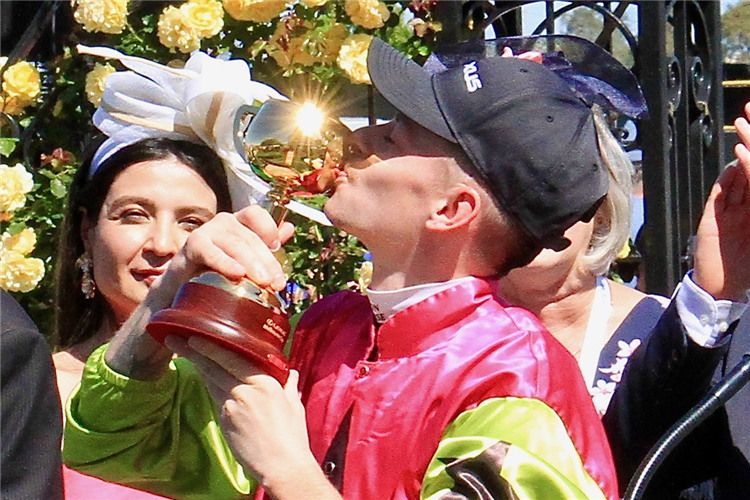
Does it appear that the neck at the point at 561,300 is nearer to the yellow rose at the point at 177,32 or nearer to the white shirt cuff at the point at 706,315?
the white shirt cuff at the point at 706,315

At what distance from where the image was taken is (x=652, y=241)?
3.14 metres

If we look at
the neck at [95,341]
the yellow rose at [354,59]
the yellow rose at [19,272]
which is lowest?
the neck at [95,341]

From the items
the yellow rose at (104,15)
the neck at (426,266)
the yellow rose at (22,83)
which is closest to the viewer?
the neck at (426,266)

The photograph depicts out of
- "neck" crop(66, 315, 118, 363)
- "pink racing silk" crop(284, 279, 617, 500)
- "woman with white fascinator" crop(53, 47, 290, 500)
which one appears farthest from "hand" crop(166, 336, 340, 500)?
"neck" crop(66, 315, 118, 363)

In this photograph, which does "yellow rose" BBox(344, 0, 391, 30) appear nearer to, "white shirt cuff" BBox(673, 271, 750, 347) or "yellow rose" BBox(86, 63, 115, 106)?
"yellow rose" BBox(86, 63, 115, 106)

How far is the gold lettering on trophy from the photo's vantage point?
5.43ft

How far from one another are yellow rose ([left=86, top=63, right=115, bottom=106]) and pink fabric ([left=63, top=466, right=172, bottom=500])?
40.9 inches

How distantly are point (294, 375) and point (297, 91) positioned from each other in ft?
5.09

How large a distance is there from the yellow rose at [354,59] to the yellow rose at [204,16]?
1.10 feet

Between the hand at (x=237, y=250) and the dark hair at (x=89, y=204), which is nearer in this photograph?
the hand at (x=237, y=250)

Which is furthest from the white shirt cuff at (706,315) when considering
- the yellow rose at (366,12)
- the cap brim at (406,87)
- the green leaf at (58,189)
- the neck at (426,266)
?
the green leaf at (58,189)

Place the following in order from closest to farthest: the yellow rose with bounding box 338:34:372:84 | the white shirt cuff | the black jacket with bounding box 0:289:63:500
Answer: the black jacket with bounding box 0:289:63:500, the white shirt cuff, the yellow rose with bounding box 338:34:372:84

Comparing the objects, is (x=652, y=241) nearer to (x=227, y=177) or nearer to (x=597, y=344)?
(x=597, y=344)

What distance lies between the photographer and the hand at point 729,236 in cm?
219
